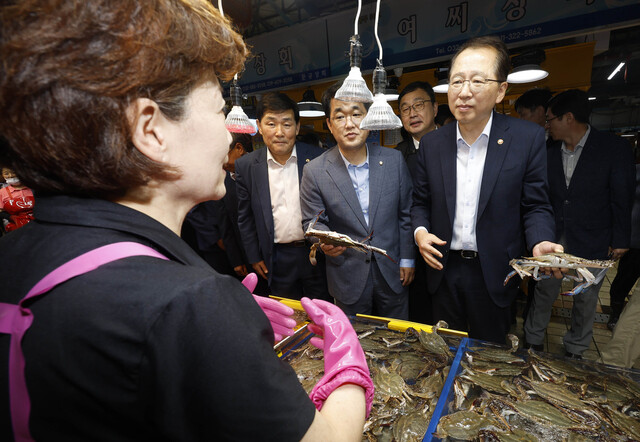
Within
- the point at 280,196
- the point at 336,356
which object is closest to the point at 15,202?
the point at 280,196

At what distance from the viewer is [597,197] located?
296 centimetres

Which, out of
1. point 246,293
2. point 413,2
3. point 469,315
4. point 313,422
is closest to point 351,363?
point 313,422

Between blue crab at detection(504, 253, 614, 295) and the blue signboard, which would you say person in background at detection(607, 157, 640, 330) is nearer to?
the blue signboard

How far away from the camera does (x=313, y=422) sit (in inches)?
23.4

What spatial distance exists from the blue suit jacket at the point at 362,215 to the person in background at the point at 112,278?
182 cm

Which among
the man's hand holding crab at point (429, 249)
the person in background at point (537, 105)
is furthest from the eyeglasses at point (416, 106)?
the person in background at point (537, 105)

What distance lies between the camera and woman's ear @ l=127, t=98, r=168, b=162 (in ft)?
2.09

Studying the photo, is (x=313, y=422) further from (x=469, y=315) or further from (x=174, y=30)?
(x=469, y=315)

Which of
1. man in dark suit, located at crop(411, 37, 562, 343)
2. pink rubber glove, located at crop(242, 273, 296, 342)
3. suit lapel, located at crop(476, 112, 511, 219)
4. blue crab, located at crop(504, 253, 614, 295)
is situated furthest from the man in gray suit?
pink rubber glove, located at crop(242, 273, 296, 342)

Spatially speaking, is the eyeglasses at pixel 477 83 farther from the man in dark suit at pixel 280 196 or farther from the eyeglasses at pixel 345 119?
the man in dark suit at pixel 280 196

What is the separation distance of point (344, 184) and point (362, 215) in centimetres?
28

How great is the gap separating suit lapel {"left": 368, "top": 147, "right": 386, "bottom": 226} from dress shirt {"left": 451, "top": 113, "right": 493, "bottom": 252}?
0.56 m

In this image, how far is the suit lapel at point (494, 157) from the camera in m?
2.00

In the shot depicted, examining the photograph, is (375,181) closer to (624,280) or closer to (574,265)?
(574,265)
